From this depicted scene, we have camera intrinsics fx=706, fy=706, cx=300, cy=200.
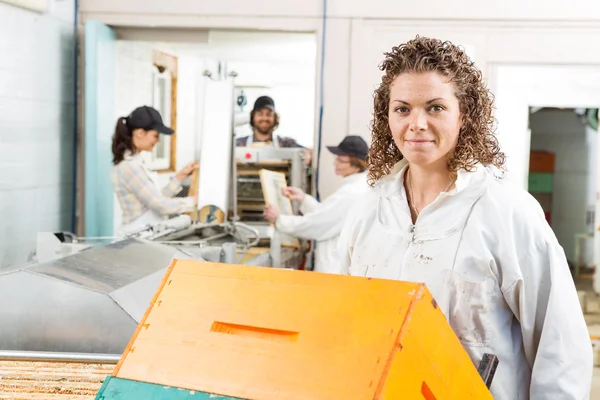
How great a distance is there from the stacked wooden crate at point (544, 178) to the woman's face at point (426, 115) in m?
3.45

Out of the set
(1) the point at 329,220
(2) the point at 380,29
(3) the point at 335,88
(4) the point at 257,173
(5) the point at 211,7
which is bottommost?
(1) the point at 329,220

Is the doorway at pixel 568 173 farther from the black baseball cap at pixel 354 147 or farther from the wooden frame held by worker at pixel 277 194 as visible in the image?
the wooden frame held by worker at pixel 277 194

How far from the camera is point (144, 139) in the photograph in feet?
13.6

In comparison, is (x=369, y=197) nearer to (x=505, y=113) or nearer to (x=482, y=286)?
(x=482, y=286)

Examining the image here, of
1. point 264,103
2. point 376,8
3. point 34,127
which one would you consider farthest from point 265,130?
point 34,127

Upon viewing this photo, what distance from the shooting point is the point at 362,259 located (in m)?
1.58

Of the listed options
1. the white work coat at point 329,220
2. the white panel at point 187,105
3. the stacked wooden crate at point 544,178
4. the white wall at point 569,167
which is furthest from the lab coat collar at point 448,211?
the stacked wooden crate at point 544,178

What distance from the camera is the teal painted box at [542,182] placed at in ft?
15.6

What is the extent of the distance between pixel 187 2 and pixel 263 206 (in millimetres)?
1371

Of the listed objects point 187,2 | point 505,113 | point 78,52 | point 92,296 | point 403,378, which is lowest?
point 92,296

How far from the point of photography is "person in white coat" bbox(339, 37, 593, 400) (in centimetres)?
138

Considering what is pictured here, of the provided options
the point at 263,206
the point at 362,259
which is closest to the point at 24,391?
the point at 362,259

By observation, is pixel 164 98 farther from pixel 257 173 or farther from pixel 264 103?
pixel 257 173

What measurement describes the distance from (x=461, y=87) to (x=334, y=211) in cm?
250
